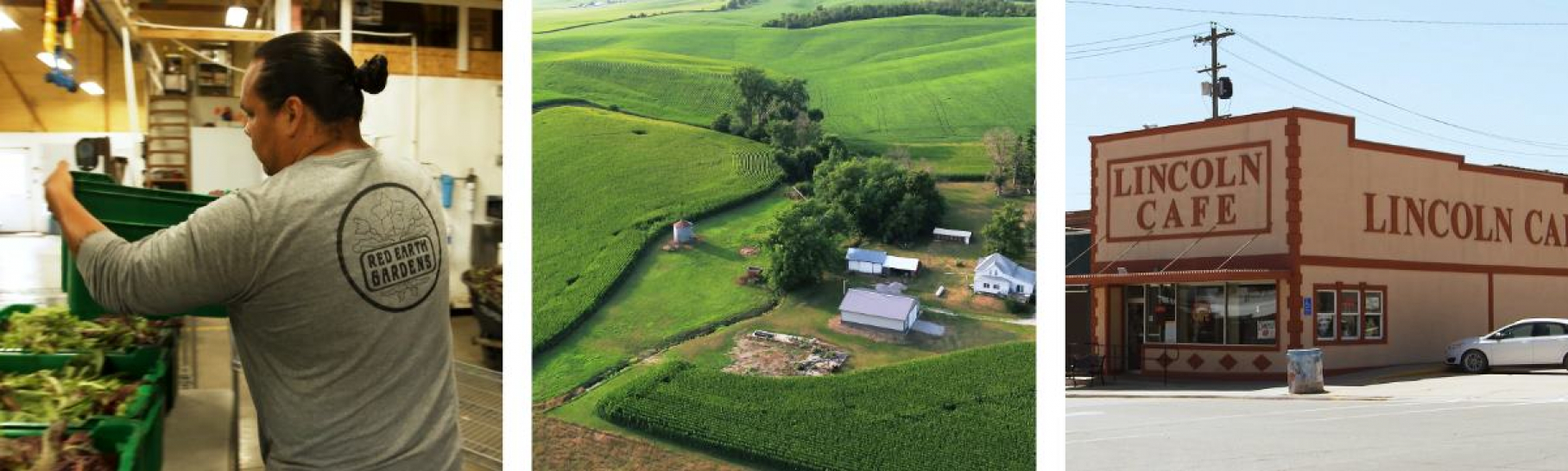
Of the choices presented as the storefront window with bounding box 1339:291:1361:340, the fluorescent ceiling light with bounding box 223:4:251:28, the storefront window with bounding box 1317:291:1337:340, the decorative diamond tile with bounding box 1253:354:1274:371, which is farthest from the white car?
the fluorescent ceiling light with bounding box 223:4:251:28

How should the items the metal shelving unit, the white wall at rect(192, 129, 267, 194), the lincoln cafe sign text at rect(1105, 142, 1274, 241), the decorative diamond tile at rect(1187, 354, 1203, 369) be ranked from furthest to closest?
the decorative diamond tile at rect(1187, 354, 1203, 369), the lincoln cafe sign text at rect(1105, 142, 1274, 241), the metal shelving unit, the white wall at rect(192, 129, 267, 194)

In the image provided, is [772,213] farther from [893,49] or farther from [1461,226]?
[1461,226]

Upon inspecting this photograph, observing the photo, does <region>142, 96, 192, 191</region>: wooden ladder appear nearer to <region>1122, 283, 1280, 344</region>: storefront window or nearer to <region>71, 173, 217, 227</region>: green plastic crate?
<region>71, 173, 217, 227</region>: green plastic crate

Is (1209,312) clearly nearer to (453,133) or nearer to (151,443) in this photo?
(453,133)

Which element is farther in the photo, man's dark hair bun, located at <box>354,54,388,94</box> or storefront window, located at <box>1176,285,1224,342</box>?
storefront window, located at <box>1176,285,1224,342</box>

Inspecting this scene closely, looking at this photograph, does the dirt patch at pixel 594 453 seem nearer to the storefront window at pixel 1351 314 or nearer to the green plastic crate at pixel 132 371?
the green plastic crate at pixel 132 371


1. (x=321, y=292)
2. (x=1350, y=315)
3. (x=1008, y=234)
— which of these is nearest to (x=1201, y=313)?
(x=1350, y=315)
